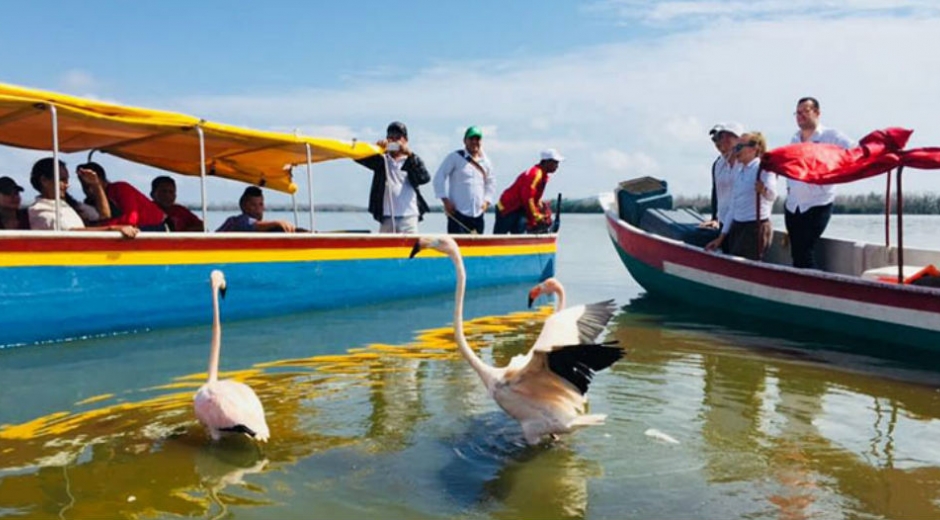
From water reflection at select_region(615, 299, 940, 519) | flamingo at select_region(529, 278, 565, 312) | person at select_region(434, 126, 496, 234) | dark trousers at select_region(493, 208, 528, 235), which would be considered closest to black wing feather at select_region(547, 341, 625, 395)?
water reflection at select_region(615, 299, 940, 519)

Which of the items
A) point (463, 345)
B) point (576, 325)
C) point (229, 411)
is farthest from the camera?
point (576, 325)

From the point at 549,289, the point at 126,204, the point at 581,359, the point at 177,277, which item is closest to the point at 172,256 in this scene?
the point at 177,277

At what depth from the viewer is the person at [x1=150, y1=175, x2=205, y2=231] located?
10.9m

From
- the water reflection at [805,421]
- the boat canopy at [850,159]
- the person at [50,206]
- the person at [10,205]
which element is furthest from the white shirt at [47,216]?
the boat canopy at [850,159]

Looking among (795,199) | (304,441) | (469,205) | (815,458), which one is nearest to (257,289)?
(469,205)

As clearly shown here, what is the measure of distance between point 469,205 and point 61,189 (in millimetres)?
6854

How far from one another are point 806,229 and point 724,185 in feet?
4.96

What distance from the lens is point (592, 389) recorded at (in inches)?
282

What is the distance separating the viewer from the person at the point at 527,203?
1545 cm

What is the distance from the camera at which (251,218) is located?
11.4 metres

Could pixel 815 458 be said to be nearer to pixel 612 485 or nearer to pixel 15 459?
pixel 612 485

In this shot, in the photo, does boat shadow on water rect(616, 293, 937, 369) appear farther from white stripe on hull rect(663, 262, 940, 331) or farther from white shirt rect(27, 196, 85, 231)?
white shirt rect(27, 196, 85, 231)

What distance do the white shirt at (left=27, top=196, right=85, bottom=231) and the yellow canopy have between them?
957mm

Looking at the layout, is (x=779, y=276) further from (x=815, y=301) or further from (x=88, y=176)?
(x=88, y=176)
